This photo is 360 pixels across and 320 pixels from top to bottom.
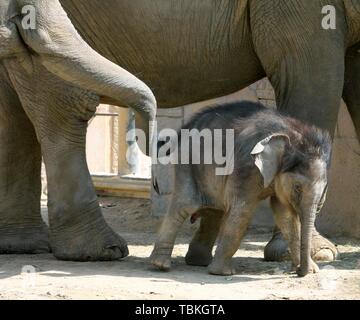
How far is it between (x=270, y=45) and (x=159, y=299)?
1992 millimetres

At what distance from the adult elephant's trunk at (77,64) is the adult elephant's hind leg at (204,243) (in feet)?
3.82

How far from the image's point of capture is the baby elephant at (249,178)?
7.18m

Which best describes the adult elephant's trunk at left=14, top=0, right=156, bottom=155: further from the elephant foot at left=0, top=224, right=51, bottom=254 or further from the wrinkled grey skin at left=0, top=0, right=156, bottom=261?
the elephant foot at left=0, top=224, right=51, bottom=254

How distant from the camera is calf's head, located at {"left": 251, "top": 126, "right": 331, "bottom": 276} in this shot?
23.4ft

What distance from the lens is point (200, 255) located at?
7.84m

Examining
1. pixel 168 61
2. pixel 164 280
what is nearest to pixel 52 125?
pixel 168 61

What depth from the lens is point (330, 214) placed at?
977 centimetres

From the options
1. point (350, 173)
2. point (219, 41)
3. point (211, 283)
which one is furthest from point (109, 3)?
point (350, 173)

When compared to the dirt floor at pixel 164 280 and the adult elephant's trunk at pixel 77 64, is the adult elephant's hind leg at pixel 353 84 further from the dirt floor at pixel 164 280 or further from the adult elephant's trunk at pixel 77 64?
the adult elephant's trunk at pixel 77 64

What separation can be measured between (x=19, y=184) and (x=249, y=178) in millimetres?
1812

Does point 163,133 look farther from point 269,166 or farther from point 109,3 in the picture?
point 269,166

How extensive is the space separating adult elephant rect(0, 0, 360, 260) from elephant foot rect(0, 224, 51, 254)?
0.31 metres

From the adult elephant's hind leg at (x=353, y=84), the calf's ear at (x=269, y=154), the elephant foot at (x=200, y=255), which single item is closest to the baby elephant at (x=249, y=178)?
the calf's ear at (x=269, y=154)

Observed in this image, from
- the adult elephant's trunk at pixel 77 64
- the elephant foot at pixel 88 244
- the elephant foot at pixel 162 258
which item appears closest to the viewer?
the adult elephant's trunk at pixel 77 64
